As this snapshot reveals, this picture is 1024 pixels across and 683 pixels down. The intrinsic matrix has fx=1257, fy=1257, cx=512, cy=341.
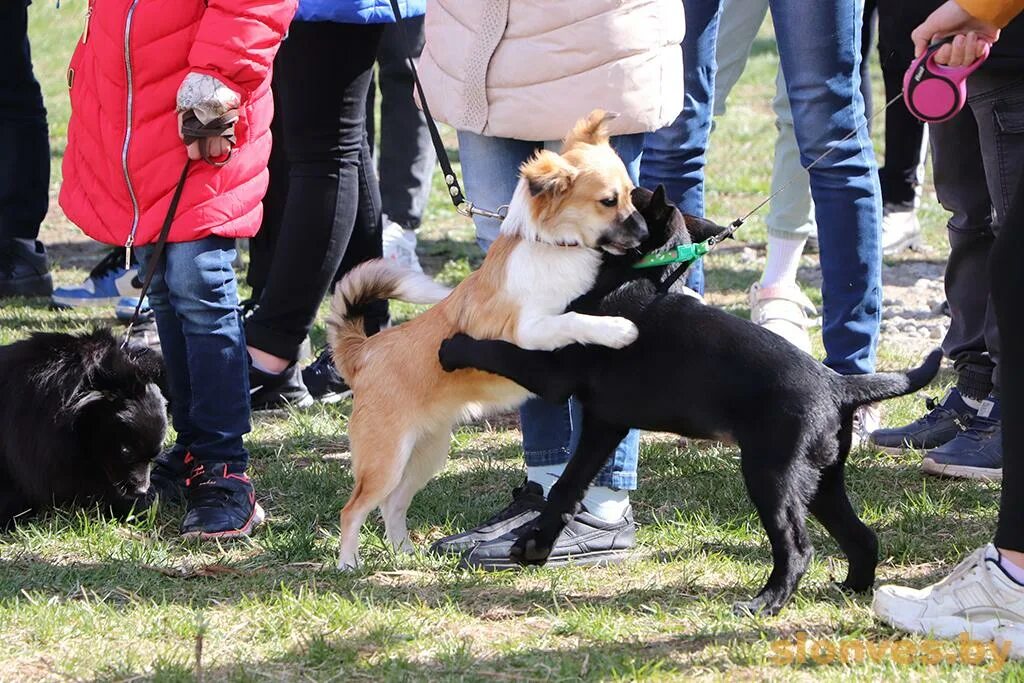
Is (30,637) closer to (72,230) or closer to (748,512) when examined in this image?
(748,512)

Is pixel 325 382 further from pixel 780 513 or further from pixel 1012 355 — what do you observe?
pixel 1012 355

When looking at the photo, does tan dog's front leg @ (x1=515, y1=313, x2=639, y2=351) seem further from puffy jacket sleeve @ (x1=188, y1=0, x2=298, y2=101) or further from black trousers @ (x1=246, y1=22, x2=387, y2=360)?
black trousers @ (x1=246, y1=22, x2=387, y2=360)

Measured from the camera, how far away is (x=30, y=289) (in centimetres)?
604

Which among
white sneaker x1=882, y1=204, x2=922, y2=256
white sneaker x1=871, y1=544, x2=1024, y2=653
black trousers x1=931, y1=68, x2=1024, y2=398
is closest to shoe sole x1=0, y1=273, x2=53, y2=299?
black trousers x1=931, y1=68, x2=1024, y2=398

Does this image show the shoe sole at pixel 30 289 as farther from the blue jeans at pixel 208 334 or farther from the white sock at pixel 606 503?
the white sock at pixel 606 503

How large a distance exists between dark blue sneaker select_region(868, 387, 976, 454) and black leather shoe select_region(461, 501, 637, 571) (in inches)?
46.2

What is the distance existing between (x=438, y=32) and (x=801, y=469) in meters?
1.52

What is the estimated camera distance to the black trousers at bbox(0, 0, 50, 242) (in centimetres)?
604

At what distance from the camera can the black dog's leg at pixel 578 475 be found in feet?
9.87

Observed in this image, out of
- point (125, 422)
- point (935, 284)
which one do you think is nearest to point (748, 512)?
point (125, 422)

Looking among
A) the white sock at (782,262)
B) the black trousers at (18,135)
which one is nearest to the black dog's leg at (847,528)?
the white sock at (782,262)

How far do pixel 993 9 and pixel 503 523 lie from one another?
1.74 meters

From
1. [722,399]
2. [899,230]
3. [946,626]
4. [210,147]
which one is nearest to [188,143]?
[210,147]

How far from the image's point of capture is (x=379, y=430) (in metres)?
3.29
